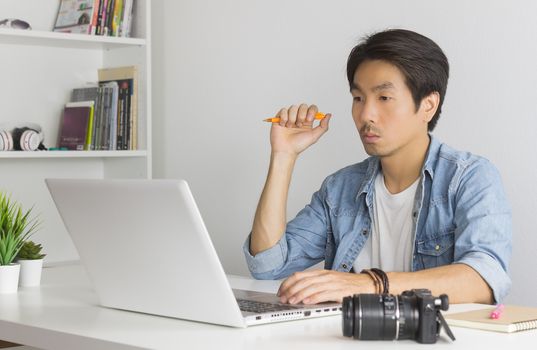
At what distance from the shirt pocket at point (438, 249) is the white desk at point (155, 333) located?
38 centimetres

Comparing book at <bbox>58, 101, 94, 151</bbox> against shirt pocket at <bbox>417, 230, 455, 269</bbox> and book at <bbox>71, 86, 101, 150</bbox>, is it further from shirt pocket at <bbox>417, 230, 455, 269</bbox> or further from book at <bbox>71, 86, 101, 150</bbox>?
shirt pocket at <bbox>417, 230, 455, 269</bbox>

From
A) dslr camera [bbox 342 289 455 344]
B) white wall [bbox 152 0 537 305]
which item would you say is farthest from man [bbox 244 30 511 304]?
dslr camera [bbox 342 289 455 344]

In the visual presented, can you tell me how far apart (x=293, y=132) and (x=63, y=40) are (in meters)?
1.30

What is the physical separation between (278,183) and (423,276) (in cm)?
62

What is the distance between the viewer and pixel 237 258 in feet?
10.8

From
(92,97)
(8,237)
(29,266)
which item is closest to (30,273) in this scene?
(29,266)

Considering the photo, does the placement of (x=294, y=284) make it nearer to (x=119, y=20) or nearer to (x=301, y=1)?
(x=301, y=1)

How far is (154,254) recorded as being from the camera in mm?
1557

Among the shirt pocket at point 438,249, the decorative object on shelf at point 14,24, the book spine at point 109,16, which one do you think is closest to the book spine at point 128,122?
the book spine at point 109,16

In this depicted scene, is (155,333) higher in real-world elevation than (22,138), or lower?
lower

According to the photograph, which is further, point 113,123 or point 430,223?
point 113,123

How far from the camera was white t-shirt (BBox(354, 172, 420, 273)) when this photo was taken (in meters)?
2.22

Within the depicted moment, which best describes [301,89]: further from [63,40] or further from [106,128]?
[63,40]

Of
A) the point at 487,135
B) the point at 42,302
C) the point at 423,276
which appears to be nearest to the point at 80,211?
the point at 42,302
